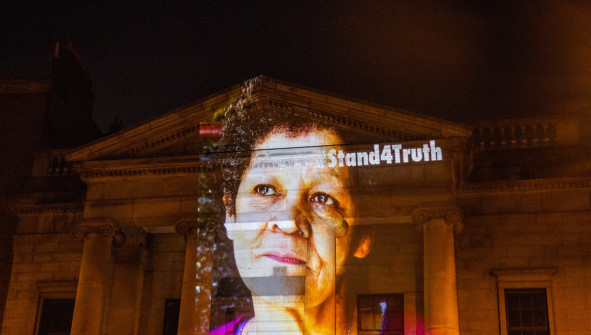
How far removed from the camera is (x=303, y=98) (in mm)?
23781

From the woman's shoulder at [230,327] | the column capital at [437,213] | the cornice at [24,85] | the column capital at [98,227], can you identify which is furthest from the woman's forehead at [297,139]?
the cornice at [24,85]

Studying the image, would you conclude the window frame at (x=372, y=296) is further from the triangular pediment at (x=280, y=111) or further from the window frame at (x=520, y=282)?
the triangular pediment at (x=280, y=111)

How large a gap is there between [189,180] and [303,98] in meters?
4.49

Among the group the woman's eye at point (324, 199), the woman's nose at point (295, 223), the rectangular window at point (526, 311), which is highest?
the woman's eye at point (324, 199)

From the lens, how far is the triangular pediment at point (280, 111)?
74.6 ft

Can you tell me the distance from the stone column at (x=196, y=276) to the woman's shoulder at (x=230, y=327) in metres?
0.85

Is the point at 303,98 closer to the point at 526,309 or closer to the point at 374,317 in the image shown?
the point at 374,317

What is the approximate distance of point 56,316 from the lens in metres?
26.6

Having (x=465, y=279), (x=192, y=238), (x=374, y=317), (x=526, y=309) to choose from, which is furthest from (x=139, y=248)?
(x=526, y=309)

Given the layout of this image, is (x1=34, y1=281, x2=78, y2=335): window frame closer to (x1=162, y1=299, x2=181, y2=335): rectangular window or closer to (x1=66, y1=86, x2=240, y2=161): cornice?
(x1=162, y1=299, x2=181, y2=335): rectangular window

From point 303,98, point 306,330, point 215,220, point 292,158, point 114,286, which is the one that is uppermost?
point 303,98

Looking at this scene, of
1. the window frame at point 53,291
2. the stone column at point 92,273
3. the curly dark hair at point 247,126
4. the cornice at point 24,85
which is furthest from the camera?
the cornice at point 24,85

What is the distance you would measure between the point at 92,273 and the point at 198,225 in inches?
144

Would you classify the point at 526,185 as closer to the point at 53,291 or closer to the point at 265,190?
the point at 265,190
